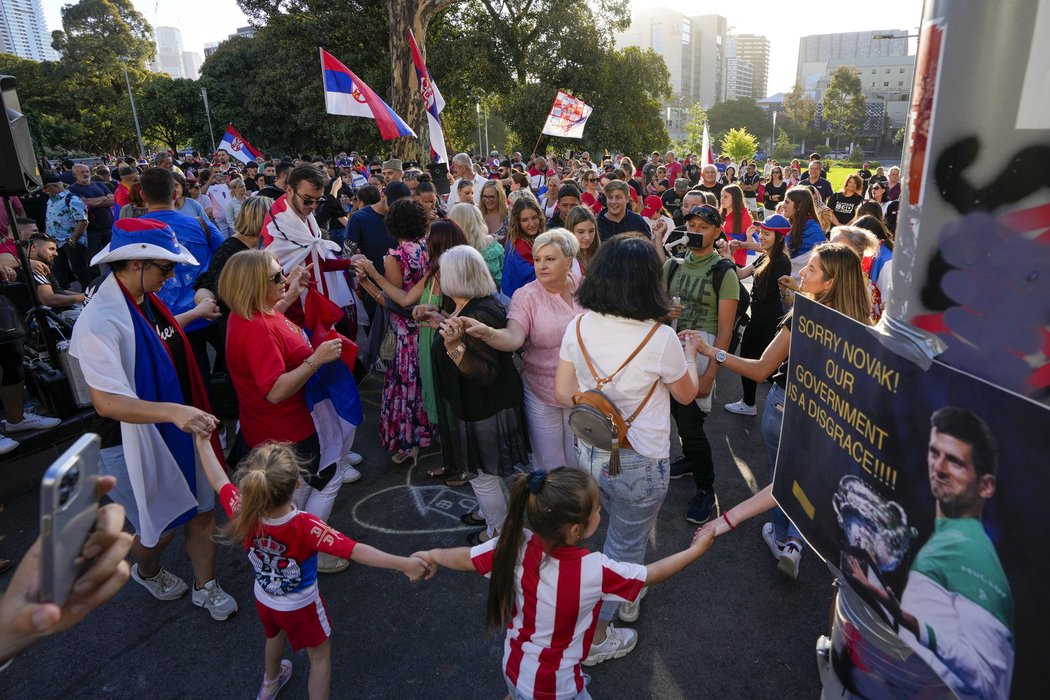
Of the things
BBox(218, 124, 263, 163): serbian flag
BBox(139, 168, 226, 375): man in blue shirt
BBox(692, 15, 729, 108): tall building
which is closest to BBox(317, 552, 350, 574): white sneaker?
BBox(139, 168, 226, 375): man in blue shirt

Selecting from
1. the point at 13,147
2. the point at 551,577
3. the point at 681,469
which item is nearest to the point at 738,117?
the point at 681,469

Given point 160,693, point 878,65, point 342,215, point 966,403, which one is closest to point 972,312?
point 966,403

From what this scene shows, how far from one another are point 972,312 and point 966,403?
0.74ft

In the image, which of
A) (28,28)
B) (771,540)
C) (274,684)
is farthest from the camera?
(28,28)

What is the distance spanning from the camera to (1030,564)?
106 cm

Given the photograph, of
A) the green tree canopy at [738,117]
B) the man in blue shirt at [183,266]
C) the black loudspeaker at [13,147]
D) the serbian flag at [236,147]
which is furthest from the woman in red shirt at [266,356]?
the green tree canopy at [738,117]

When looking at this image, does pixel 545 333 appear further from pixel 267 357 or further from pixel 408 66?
pixel 408 66

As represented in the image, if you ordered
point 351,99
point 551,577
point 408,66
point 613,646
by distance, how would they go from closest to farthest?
point 551,577 < point 613,646 < point 351,99 < point 408,66

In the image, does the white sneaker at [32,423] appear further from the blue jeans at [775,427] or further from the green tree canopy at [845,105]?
the green tree canopy at [845,105]

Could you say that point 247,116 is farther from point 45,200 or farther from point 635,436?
point 635,436

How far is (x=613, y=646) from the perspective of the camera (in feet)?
9.70

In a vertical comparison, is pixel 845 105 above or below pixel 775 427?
above

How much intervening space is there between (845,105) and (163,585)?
9640 centimetres

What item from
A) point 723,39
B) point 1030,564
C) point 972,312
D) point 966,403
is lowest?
point 1030,564
